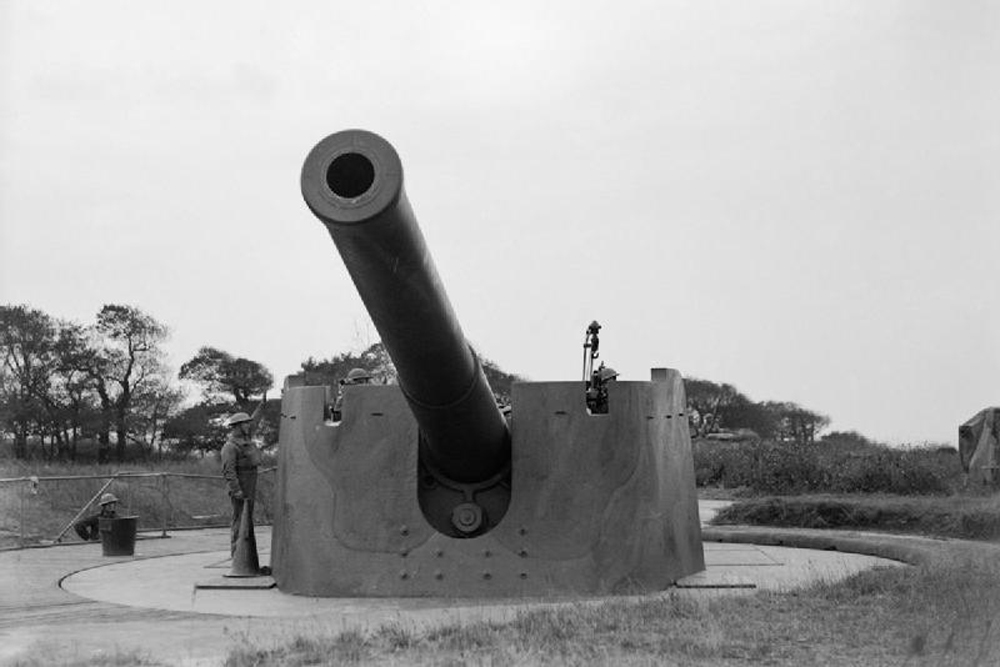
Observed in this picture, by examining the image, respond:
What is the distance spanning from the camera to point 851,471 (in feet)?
80.0

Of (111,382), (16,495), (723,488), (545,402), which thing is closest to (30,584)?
(545,402)

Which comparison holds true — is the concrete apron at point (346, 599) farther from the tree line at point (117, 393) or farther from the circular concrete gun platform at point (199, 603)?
the tree line at point (117, 393)

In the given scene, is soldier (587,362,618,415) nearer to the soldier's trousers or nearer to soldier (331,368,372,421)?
soldier (331,368,372,421)

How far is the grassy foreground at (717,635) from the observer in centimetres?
587

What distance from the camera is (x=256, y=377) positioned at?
1714 inches

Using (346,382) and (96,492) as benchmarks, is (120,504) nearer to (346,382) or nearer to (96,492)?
(96,492)

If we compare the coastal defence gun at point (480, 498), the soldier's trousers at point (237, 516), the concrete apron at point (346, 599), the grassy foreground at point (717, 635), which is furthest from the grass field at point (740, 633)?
the soldier's trousers at point (237, 516)

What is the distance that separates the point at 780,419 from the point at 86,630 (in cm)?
6493

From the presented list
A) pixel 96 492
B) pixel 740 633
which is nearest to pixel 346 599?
pixel 740 633

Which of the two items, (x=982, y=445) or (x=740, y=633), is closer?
(x=740, y=633)

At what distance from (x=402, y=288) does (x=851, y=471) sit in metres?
19.4

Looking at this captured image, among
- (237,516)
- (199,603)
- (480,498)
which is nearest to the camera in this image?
(199,603)

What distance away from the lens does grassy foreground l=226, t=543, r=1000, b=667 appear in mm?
5867

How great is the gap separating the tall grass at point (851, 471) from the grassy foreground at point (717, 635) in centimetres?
1567
